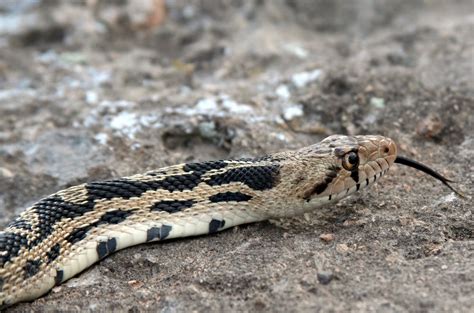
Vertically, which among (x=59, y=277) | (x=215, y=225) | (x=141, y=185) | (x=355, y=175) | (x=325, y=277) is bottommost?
(x=59, y=277)

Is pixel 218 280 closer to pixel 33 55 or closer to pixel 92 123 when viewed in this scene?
pixel 92 123

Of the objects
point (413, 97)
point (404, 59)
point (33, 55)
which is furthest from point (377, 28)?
point (33, 55)

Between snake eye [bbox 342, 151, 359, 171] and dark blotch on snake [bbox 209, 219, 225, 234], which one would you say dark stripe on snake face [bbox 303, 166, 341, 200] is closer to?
snake eye [bbox 342, 151, 359, 171]

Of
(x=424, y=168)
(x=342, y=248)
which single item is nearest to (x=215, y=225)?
(x=342, y=248)

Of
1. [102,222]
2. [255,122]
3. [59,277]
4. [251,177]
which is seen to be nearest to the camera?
[59,277]

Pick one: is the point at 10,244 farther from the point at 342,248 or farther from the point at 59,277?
the point at 342,248

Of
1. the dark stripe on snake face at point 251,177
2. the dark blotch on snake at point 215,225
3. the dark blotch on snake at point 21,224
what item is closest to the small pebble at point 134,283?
the dark blotch on snake at point 215,225

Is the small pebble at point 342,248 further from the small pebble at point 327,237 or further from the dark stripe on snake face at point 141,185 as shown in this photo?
the dark stripe on snake face at point 141,185
